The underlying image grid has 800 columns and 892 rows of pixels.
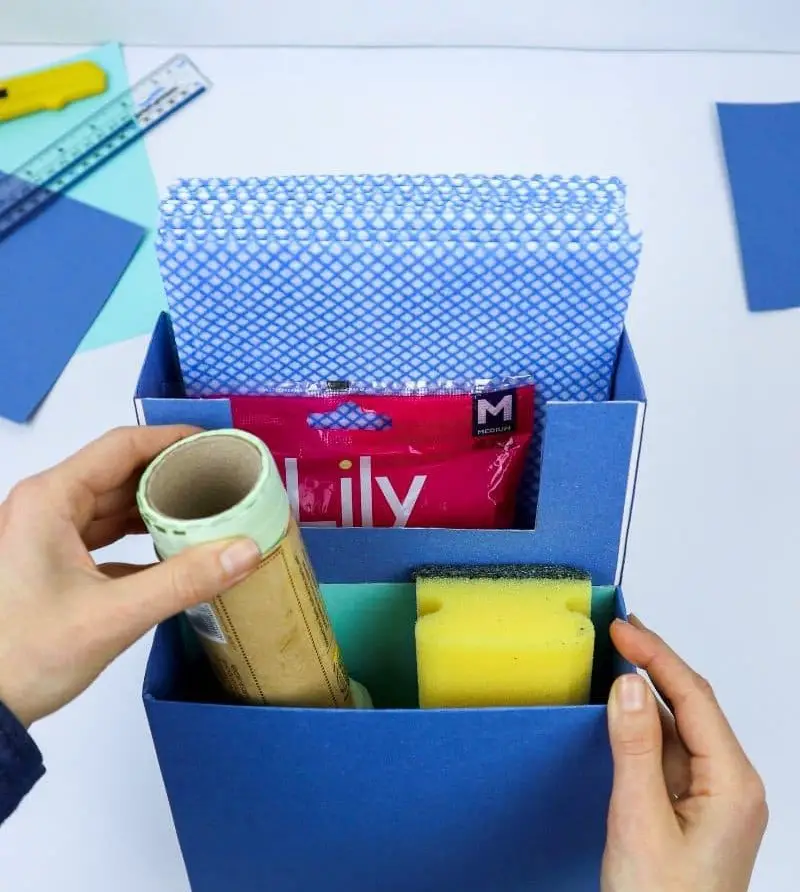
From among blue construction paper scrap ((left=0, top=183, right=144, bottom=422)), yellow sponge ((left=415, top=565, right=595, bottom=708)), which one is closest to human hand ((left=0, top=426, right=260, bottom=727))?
yellow sponge ((left=415, top=565, right=595, bottom=708))

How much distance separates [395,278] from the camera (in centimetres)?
42

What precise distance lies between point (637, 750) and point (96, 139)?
0.80 m

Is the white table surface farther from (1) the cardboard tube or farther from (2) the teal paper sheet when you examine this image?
(1) the cardboard tube

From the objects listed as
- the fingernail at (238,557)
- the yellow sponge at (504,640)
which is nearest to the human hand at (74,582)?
the fingernail at (238,557)

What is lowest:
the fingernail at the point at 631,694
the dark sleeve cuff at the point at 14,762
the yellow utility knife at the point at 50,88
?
the fingernail at the point at 631,694

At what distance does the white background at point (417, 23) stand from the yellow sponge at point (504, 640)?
0.69 m

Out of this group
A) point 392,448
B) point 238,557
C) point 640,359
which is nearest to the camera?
point 238,557

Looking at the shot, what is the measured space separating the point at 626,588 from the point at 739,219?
1.30ft

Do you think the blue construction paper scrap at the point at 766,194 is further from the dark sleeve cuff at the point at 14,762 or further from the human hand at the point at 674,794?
the dark sleeve cuff at the point at 14,762

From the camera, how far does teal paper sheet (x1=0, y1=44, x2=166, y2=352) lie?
0.80 metres

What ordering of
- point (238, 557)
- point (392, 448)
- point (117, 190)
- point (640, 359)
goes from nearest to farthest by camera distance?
point (238, 557) → point (392, 448) → point (640, 359) → point (117, 190)

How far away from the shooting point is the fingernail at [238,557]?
0.35 metres

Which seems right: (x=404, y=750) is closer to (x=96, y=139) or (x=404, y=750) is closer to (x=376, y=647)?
(x=376, y=647)

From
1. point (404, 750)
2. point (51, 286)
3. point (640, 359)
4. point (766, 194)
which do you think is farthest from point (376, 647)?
point (766, 194)
